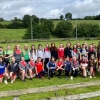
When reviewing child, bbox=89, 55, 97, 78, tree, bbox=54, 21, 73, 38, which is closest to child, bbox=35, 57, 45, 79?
child, bbox=89, 55, 97, 78

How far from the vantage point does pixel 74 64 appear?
12.7 metres

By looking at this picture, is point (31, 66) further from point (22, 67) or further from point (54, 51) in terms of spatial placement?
point (54, 51)

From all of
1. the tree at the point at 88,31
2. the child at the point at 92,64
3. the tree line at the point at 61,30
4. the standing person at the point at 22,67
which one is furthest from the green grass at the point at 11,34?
the standing person at the point at 22,67

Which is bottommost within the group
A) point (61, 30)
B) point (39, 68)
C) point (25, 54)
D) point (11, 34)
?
point (11, 34)

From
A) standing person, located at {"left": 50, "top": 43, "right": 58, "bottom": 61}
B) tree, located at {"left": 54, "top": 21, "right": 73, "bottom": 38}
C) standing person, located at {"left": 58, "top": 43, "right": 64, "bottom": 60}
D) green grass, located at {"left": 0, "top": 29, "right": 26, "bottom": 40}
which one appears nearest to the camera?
standing person, located at {"left": 50, "top": 43, "right": 58, "bottom": 61}

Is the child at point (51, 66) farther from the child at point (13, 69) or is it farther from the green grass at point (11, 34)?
the green grass at point (11, 34)

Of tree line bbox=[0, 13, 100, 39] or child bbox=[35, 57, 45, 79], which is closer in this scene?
child bbox=[35, 57, 45, 79]

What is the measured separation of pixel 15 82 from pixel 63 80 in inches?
98.1

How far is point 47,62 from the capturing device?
1333cm

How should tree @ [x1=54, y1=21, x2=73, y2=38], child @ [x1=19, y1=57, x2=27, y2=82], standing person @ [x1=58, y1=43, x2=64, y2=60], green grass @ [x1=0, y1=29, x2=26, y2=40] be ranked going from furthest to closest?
tree @ [x1=54, y1=21, x2=73, y2=38] < green grass @ [x1=0, y1=29, x2=26, y2=40] < standing person @ [x1=58, y1=43, x2=64, y2=60] < child @ [x1=19, y1=57, x2=27, y2=82]

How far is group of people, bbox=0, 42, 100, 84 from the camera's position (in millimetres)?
11977

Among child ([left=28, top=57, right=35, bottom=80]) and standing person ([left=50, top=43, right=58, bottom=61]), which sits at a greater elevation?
standing person ([left=50, top=43, right=58, bottom=61])

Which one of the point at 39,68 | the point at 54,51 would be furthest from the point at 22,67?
the point at 54,51

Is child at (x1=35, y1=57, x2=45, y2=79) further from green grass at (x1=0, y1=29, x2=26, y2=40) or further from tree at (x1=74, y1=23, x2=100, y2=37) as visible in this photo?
tree at (x1=74, y1=23, x2=100, y2=37)
